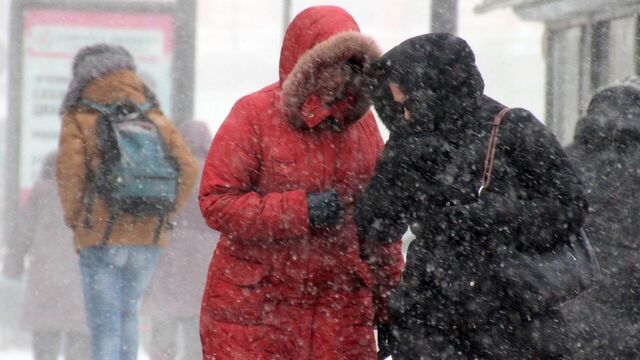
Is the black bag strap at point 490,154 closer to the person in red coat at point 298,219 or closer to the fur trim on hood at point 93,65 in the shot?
the person in red coat at point 298,219

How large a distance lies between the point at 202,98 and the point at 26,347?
74.2 feet

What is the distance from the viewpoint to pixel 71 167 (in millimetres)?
5758

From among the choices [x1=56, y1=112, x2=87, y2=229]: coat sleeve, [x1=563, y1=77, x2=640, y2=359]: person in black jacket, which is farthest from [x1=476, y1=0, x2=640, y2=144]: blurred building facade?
[x1=56, y1=112, x2=87, y2=229]: coat sleeve

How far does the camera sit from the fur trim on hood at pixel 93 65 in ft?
19.1

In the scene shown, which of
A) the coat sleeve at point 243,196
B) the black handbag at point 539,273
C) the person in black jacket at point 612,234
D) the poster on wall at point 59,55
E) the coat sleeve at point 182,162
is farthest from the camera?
the poster on wall at point 59,55

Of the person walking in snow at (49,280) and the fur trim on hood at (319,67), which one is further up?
the fur trim on hood at (319,67)

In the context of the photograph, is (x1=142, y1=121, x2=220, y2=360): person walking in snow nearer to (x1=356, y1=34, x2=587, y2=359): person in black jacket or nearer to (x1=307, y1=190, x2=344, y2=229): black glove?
(x1=307, y1=190, x2=344, y2=229): black glove

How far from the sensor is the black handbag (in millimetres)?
3398

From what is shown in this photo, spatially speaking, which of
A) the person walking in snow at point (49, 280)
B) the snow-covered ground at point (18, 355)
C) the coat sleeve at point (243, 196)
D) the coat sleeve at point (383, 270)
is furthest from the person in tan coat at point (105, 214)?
the snow-covered ground at point (18, 355)

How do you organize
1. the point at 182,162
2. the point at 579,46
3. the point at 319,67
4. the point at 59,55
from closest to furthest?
1. the point at 319,67
2. the point at 182,162
3. the point at 579,46
4. the point at 59,55

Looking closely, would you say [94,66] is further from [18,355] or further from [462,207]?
[18,355]

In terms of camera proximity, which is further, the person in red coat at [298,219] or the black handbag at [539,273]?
the person in red coat at [298,219]

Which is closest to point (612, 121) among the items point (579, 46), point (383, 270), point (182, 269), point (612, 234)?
point (612, 234)

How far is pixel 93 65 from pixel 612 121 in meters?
2.41
